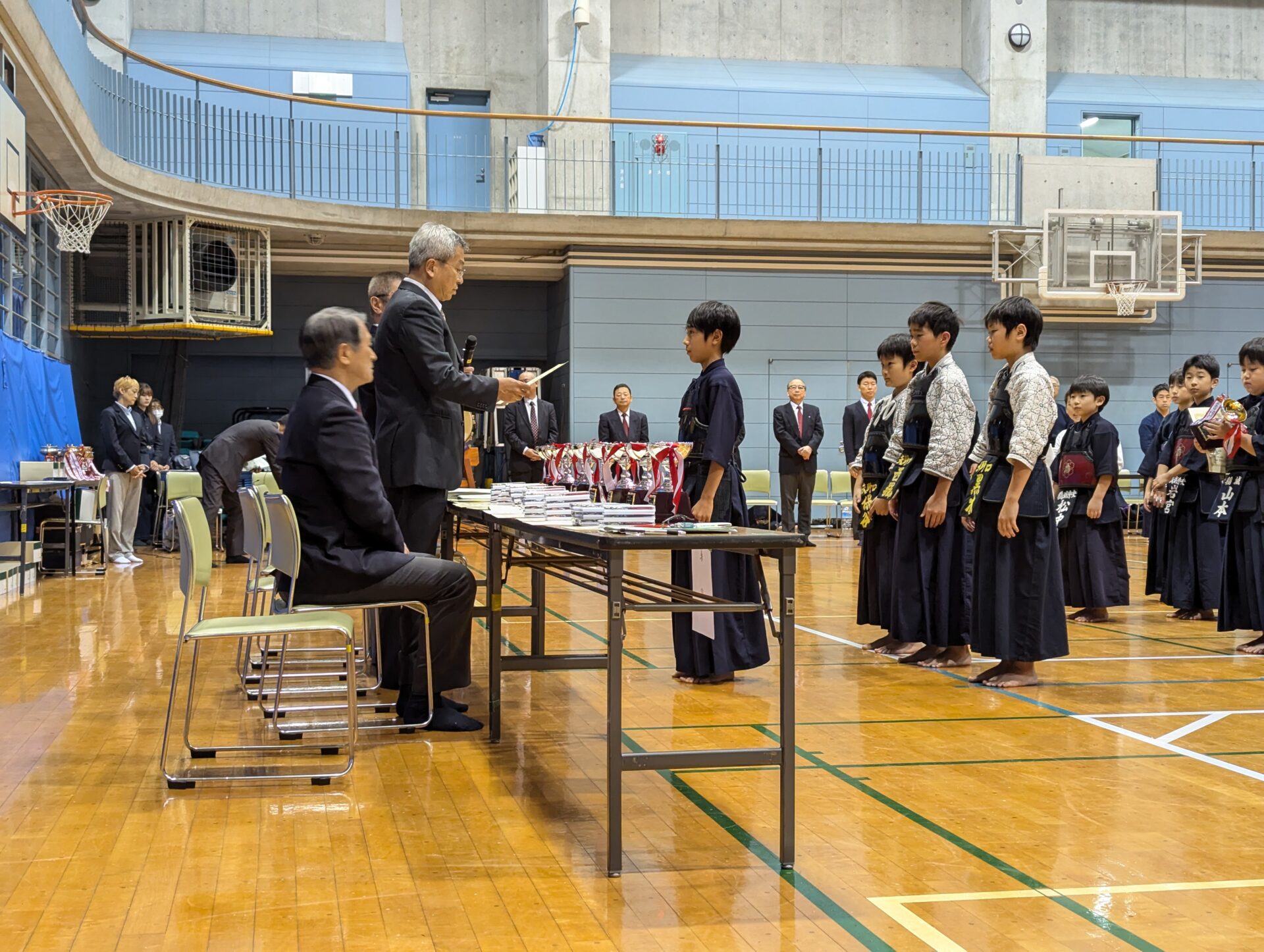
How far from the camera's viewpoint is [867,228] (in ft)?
47.1

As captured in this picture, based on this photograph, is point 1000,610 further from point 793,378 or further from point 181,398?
point 181,398

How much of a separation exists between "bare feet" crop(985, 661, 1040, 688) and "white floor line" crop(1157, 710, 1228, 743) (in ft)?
2.43

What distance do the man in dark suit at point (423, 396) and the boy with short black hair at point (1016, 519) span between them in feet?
6.78

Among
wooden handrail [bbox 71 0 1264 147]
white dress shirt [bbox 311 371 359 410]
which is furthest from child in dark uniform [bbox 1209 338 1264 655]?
wooden handrail [bbox 71 0 1264 147]

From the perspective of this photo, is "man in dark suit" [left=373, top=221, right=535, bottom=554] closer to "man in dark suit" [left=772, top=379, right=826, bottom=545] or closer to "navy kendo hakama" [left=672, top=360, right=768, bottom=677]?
"navy kendo hakama" [left=672, top=360, right=768, bottom=677]

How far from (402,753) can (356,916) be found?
4.77 feet

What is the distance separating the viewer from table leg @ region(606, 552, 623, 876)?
2838 mm

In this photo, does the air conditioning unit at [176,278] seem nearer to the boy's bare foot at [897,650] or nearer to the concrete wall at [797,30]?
the concrete wall at [797,30]

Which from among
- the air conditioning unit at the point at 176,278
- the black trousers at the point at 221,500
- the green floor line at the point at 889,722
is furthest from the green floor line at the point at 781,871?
the air conditioning unit at the point at 176,278

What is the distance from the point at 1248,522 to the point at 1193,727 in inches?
88.6

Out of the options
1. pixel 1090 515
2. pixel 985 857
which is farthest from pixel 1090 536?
pixel 985 857

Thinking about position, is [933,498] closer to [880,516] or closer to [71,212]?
[880,516]

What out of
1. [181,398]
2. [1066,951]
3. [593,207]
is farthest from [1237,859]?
[181,398]

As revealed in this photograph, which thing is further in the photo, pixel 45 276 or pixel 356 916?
pixel 45 276
